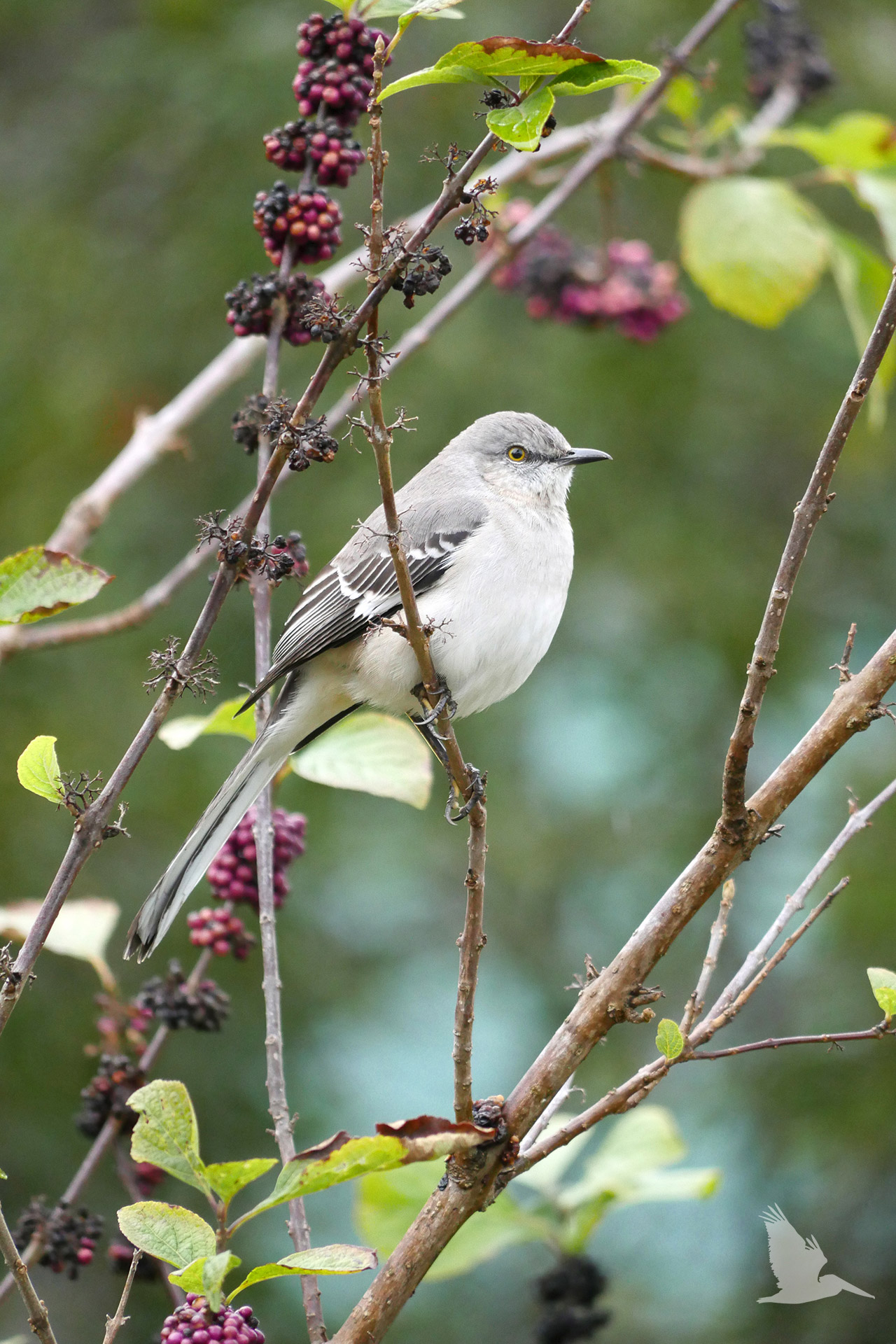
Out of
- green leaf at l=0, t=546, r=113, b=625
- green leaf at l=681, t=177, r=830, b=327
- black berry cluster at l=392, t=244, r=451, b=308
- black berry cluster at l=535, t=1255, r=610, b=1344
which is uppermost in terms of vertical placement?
green leaf at l=681, t=177, r=830, b=327

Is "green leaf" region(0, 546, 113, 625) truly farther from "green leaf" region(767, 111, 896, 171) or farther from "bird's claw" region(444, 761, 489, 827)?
"green leaf" region(767, 111, 896, 171)

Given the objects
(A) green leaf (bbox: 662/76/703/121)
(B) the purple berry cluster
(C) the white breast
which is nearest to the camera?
(B) the purple berry cluster

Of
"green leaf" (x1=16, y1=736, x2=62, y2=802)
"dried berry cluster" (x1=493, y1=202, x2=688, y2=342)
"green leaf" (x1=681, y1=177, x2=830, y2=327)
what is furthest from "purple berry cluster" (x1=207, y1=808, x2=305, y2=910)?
"dried berry cluster" (x1=493, y1=202, x2=688, y2=342)

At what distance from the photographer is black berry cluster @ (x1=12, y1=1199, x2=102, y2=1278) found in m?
2.23

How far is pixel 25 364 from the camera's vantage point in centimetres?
552

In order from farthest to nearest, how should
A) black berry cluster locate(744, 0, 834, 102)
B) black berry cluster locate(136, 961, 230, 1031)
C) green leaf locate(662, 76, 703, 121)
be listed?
black berry cluster locate(744, 0, 834, 102) → green leaf locate(662, 76, 703, 121) → black berry cluster locate(136, 961, 230, 1031)

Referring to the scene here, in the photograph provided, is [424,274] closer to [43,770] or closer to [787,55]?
[43,770]

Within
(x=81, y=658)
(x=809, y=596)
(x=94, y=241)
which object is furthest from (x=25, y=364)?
→ (x=809, y=596)

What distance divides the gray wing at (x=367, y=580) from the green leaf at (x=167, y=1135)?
4.74 feet

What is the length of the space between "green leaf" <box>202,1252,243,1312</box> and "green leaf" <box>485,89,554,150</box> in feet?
4.42

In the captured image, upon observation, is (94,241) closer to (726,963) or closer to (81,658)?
(81,658)

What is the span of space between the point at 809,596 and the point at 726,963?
1850 mm

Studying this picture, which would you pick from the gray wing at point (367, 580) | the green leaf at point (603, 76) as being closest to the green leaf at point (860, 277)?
the gray wing at point (367, 580)

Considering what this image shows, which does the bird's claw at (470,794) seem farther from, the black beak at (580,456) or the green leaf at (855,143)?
the green leaf at (855,143)
